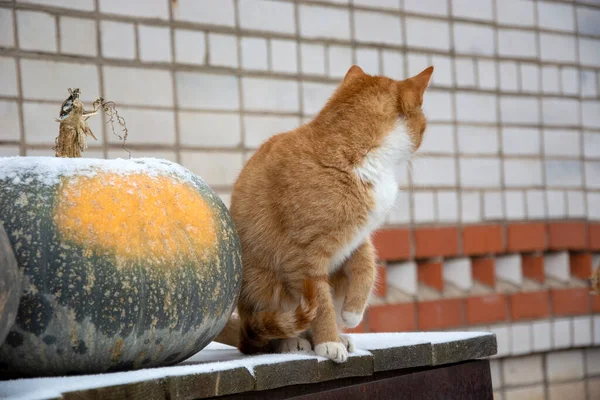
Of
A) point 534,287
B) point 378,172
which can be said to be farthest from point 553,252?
point 378,172

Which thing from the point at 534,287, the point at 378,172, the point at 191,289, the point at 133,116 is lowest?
the point at 534,287

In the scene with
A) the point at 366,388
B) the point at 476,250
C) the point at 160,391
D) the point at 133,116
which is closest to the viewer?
the point at 160,391

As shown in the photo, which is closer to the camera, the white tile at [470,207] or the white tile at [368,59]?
the white tile at [368,59]

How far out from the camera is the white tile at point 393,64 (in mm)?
3781

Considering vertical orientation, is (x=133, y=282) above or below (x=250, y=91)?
below

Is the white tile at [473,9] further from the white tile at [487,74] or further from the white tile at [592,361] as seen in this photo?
the white tile at [592,361]

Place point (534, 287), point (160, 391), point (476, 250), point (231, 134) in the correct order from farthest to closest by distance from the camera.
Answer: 1. point (534, 287)
2. point (476, 250)
3. point (231, 134)
4. point (160, 391)

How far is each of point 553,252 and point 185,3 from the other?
2337 mm

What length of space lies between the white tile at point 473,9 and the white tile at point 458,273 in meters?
1.15

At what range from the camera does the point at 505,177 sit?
13.7ft

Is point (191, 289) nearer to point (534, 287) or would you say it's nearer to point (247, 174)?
point (247, 174)

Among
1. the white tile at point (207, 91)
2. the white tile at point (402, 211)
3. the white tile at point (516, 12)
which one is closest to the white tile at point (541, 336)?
the white tile at point (402, 211)

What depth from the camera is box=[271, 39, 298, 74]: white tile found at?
347cm

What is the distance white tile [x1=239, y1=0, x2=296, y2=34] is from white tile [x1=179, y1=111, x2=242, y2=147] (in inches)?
15.1
